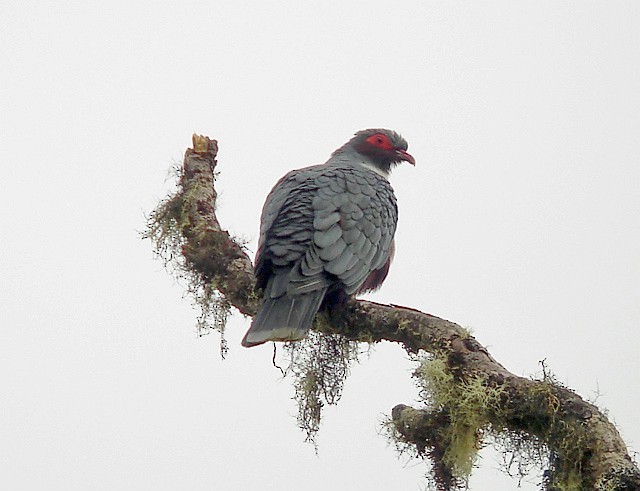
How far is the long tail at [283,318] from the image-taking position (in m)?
3.62

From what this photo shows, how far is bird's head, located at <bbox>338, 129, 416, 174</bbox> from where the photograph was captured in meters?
5.73

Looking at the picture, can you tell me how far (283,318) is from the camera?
3.70m

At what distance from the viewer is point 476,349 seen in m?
3.26

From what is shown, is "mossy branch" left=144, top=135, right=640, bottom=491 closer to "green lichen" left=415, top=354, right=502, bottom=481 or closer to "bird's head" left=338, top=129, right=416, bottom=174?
"green lichen" left=415, top=354, right=502, bottom=481

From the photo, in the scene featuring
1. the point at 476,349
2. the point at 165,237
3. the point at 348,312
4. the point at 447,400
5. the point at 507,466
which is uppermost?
the point at 165,237

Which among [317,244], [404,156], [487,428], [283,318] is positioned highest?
[404,156]

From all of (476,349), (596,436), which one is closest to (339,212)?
(476,349)

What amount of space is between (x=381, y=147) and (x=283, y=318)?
7.77 ft

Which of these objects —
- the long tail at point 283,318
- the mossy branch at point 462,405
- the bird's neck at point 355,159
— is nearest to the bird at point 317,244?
the long tail at point 283,318

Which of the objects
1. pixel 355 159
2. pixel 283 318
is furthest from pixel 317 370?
pixel 355 159

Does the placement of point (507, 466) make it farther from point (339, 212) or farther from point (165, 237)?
point (165, 237)

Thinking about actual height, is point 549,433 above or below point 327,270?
below

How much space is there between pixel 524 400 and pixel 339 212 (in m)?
1.71

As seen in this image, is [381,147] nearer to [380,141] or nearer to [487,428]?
[380,141]
